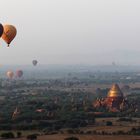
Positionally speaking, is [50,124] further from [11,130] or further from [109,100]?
[109,100]

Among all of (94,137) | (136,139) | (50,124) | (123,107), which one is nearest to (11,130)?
(50,124)

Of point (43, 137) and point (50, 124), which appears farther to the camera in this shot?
point (50, 124)

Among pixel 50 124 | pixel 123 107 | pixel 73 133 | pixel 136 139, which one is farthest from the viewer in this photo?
pixel 123 107

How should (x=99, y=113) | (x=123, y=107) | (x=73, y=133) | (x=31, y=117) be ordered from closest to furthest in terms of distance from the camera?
(x=73, y=133), (x=31, y=117), (x=99, y=113), (x=123, y=107)

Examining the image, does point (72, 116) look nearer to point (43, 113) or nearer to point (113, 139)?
point (43, 113)

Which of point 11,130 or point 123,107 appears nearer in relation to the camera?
point 11,130

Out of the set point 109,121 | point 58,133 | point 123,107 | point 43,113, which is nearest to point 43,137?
point 58,133
